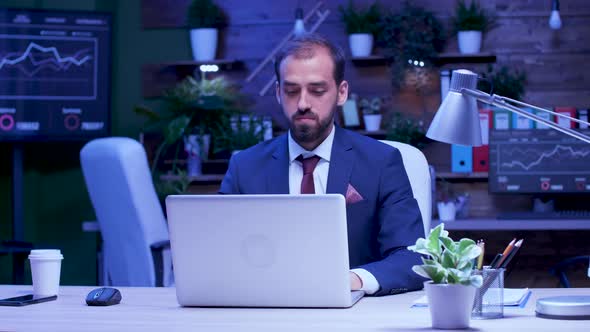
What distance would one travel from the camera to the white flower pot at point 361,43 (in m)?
5.20

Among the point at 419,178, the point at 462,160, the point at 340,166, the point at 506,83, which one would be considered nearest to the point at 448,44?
the point at 506,83

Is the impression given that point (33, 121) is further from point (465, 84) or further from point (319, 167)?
point (465, 84)

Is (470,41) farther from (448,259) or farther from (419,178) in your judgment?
(448,259)

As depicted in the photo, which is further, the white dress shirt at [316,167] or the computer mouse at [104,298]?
the white dress shirt at [316,167]

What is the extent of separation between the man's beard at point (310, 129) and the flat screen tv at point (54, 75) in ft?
9.44

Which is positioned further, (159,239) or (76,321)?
(159,239)

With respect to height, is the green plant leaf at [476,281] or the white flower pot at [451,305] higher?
the green plant leaf at [476,281]

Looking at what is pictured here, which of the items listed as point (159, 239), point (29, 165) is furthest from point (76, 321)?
point (29, 165)

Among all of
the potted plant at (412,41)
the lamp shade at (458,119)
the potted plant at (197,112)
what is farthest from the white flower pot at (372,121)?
the lamp shade at (458,119)

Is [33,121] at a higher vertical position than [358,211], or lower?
higher

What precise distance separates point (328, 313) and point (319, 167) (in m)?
0.84

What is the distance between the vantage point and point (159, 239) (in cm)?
433

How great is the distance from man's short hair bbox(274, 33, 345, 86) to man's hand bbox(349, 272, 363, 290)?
2.31 feet

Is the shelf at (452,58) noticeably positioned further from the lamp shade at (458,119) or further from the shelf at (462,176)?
the lamp shade at (458,119)
